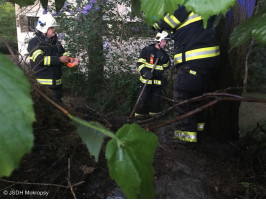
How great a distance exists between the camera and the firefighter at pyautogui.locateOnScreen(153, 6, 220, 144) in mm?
2635

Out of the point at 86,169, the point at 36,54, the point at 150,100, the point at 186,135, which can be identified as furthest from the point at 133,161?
the point at 150,100

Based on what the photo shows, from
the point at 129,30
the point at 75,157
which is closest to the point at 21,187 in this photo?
the point at 75,157

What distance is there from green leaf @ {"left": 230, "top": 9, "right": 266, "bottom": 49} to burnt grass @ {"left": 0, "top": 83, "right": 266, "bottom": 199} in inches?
26.4

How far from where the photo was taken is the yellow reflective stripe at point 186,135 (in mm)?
2603

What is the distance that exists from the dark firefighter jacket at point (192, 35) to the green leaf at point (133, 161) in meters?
2.37

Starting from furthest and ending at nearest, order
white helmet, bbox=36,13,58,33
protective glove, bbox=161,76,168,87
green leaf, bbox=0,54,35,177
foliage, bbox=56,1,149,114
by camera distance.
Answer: foliage, bbox=56,1,149,114 → protective glove, bbox=161,76,168,87 → white helmet, bbox=36,13,58,33 → green leaf, bbox=0,54,35,177

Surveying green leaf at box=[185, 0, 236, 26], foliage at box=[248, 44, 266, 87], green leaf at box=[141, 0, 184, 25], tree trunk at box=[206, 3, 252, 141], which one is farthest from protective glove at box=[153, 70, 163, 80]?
green leaf at box=[185, 0, 236, 26]

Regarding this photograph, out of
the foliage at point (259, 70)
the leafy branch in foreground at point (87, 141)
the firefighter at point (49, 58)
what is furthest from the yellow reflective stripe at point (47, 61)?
the foliage at point (259, 70)

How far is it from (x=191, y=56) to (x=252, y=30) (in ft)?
6.43

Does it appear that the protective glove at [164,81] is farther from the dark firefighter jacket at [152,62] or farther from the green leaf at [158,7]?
the green leaf at [158,7]

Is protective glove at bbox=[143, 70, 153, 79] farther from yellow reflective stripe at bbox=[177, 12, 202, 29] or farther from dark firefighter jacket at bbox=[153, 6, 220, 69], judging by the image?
yellow reflective stripe at bbox=[177, 12, 202, 29]

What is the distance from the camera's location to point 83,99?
6113mm

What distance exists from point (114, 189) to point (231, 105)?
202 cm

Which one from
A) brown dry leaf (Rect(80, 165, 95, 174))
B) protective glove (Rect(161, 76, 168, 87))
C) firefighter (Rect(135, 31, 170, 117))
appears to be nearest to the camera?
brown dry leaf (Rect(80, 165, 95, 174))
